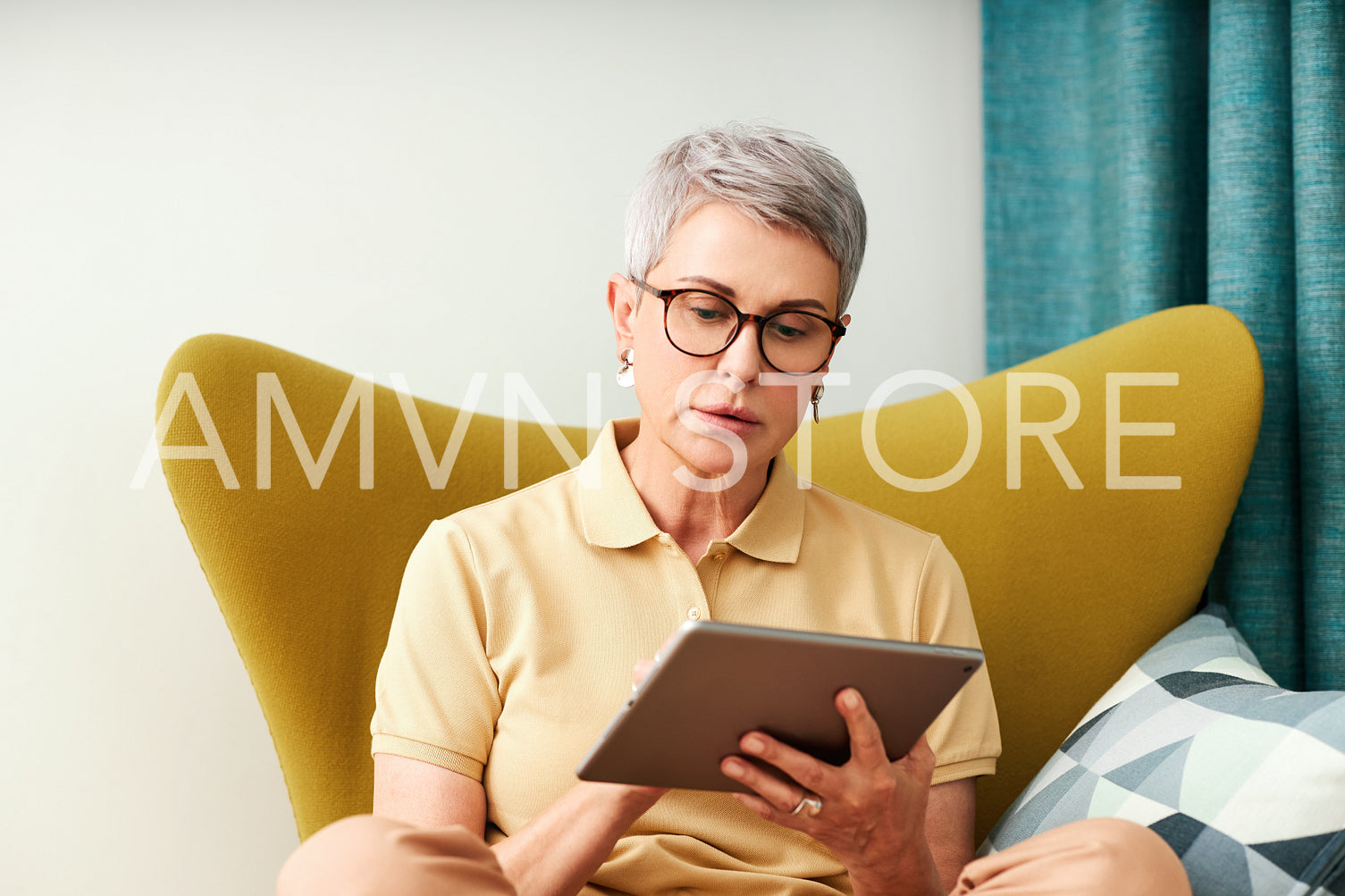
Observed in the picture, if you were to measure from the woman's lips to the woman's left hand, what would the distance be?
37 centimetres

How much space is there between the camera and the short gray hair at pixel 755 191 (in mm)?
1048

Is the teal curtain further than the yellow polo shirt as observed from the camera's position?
Yes

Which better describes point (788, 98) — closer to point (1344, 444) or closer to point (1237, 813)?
point (1344, 444)

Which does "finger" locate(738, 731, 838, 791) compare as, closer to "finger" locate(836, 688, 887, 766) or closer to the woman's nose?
"finger" locate(836, 688, 887, 766)

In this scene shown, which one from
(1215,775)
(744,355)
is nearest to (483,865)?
(744,355)

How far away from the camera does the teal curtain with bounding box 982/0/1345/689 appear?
1.44 meters

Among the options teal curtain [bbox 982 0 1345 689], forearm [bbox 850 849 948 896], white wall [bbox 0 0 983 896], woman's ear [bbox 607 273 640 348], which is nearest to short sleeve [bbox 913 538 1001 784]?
forearm [bbox 850 849 948 896]

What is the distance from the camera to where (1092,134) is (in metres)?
1.84

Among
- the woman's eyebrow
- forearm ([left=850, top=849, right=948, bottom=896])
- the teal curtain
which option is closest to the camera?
forearm ([left=850, top=849, right=948, bottom=896])

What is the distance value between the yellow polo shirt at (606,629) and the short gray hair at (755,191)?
27cm

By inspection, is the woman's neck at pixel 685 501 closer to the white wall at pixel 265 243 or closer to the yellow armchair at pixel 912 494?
the yellow armchair at pixel 912 494

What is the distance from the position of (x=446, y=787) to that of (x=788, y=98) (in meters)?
1.41

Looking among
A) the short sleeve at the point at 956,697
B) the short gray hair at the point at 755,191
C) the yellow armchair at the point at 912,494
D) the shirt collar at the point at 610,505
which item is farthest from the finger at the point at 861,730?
the yellow armchair at the point at 912,494

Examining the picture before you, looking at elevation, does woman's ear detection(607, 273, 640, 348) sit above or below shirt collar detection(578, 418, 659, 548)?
above
